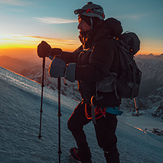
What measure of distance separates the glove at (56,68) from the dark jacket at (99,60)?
0.25m

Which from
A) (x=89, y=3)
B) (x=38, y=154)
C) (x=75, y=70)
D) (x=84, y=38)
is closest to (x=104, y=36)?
(x=84, y=38)

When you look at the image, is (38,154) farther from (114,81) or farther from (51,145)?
(114,81)

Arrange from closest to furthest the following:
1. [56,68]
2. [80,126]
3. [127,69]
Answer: [56,68] < [127,69] < [80,126]

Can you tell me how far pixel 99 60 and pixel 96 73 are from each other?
22 cm

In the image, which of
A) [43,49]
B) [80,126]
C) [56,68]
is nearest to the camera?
→ [56,68]

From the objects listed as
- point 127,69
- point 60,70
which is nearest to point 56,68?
point 60,70

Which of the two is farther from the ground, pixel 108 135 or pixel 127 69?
pixel 127 69

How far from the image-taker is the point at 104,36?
8.49 ft

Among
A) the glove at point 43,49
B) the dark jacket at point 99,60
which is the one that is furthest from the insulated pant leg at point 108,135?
the glove at point 43,49

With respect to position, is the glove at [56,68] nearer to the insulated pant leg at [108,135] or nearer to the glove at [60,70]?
the glove at [60,70]

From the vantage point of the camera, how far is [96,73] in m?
2.45

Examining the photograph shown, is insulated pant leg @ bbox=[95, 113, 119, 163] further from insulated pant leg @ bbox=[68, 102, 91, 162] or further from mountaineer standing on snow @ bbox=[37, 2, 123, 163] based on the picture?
insulated pant leg @ bbox=[68, 102, 91, 162]

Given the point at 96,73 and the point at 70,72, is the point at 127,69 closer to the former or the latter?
the point at 96,73

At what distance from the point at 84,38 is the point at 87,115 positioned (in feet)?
5.18
